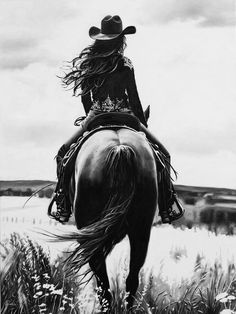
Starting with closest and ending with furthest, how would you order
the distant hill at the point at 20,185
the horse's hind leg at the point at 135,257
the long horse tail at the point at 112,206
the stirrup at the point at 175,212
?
the long horse tail at the point at 112,206, the horse's hind leg at the point at 135,257, the stirrup at the point at 175,212, the distant hill at the point at 20,185

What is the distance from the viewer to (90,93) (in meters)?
5.38

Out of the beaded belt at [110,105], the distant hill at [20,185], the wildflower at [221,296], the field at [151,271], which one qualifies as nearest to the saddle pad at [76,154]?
the beaded belt at [110,105]

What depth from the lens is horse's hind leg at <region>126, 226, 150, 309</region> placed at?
4977 mm

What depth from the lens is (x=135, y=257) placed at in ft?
16.6

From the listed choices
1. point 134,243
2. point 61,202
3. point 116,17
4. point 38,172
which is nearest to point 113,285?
point 134,243

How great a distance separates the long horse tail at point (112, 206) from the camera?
474 centimetres

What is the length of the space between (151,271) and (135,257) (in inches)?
14.0

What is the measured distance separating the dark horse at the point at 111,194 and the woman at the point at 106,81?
344 mm

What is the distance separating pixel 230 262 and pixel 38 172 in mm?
1874

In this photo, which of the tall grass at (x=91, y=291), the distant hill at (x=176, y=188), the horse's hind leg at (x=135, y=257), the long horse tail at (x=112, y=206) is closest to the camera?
the long horse tail at (x=112, y=206)

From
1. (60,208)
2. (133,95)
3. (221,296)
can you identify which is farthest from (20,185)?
(221,296)

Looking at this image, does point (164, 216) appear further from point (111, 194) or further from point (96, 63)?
point (96, 63)

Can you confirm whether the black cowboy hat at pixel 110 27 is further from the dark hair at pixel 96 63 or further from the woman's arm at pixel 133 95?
the woman's arm at pixel 133 95

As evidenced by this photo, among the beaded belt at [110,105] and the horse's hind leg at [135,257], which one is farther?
the beaded belt at [110,105]
